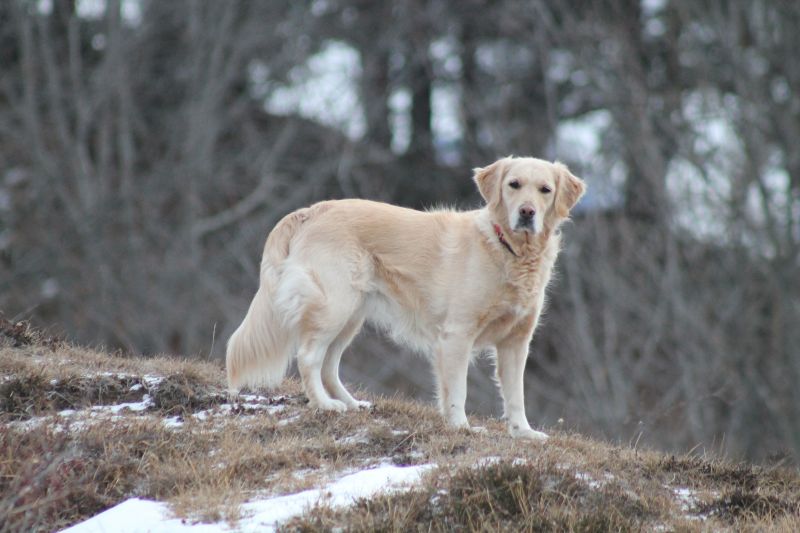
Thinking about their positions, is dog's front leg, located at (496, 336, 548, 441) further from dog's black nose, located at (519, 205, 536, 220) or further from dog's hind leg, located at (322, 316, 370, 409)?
dog's hind leg, located at (322, 316, 370, 409)

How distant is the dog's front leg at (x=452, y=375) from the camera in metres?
6.75

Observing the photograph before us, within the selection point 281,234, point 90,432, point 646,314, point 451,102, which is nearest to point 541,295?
point 281,234

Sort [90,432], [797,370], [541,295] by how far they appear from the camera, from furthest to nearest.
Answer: [797,370] < [541,295] < [90,432]

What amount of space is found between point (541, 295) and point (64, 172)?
15359mm

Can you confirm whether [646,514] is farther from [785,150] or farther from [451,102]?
[451,102]

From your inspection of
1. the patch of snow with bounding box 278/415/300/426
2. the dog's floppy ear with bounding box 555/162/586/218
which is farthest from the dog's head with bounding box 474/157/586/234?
the patch of snow with bounding box 278/415/300/426

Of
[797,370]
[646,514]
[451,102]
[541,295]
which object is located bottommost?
[797,370]

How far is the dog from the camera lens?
681cm

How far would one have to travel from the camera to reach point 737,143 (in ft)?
53.8

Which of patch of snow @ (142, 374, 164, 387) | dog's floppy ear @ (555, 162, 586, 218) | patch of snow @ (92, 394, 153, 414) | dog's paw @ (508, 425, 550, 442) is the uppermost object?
dog's floppy ear @ (555, 162, 586, 218)

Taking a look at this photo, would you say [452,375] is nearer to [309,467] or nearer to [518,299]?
[518,299]

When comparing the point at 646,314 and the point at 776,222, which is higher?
the point at 776,222

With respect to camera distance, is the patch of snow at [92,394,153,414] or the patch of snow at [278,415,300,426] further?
the patch of snow at [92,394,153,414]

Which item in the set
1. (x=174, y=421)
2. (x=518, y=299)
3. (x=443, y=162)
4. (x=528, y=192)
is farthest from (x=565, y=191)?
(x=443, y=162)
